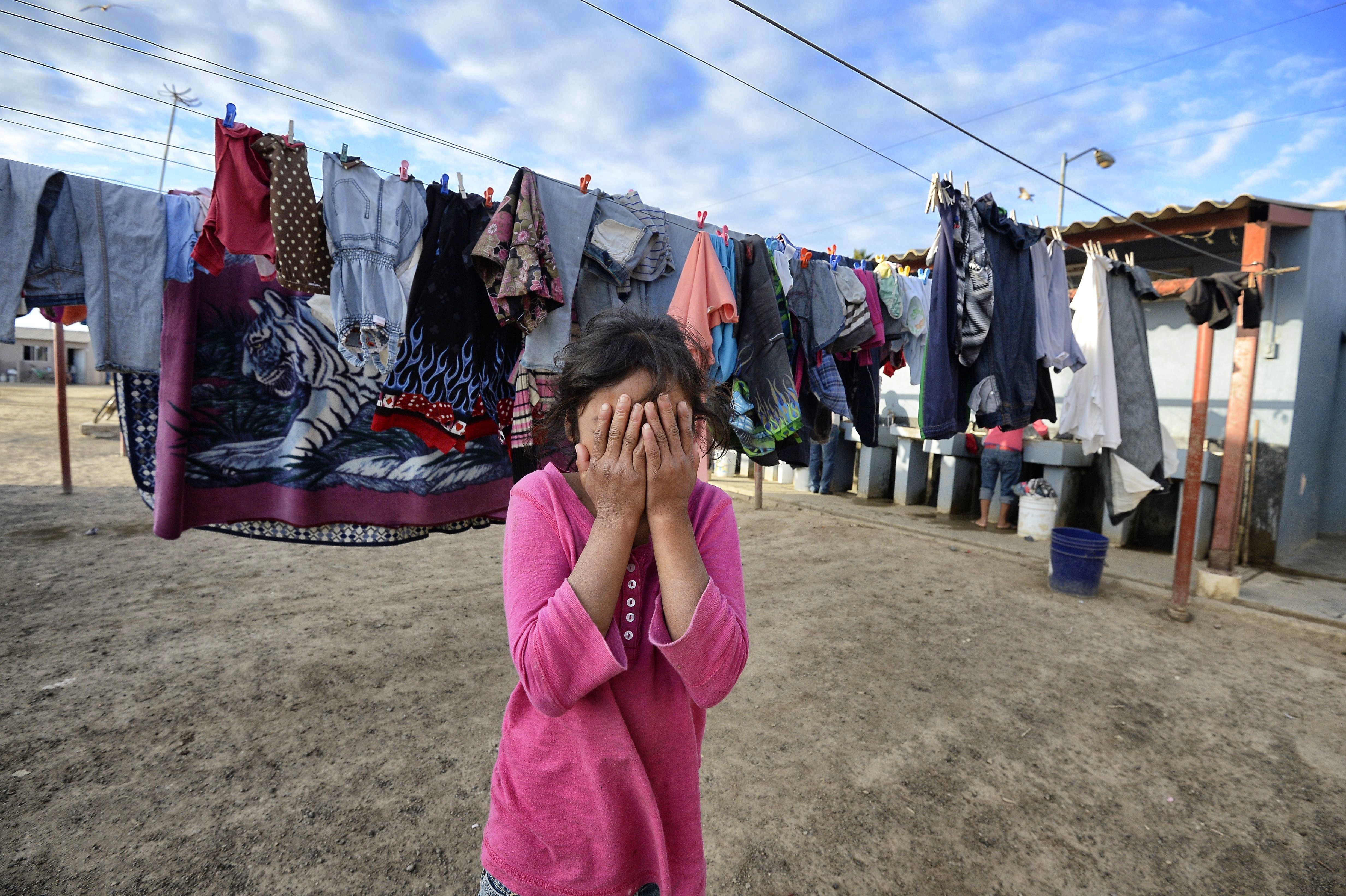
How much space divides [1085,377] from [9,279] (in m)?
5.51

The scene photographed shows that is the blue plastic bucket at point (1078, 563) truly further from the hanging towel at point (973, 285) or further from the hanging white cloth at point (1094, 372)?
the hanging towel at point (973, 285)

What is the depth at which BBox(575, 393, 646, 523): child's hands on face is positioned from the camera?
3.22ft

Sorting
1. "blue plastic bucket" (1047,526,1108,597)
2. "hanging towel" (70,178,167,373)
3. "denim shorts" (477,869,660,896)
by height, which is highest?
"hanging towel" (70,178,167,373)

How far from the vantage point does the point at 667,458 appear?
100cm

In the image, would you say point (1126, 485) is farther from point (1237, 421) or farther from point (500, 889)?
point (500, 889)

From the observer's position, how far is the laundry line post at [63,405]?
6027mm

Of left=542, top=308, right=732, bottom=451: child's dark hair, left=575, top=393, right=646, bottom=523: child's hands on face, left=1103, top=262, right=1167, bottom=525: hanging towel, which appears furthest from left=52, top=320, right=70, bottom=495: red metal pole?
left=1103, top=262, right=1167, bottom=525: hanging towel

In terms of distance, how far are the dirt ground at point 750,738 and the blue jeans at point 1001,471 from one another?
253cm

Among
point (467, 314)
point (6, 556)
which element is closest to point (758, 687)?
point (467, 314)

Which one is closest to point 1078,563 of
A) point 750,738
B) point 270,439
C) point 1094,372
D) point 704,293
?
point 1094,372

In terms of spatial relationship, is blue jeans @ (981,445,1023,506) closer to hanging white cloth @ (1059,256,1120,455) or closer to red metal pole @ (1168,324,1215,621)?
red metal pole @ (1168,324,1215,621)

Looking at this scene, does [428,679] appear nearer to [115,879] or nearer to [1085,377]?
[115,879]

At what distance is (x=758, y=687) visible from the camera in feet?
11.5

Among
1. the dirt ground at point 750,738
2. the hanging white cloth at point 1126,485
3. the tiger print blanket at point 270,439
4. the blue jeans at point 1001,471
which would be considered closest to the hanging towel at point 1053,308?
the hanging white cloth at point 1126,485
